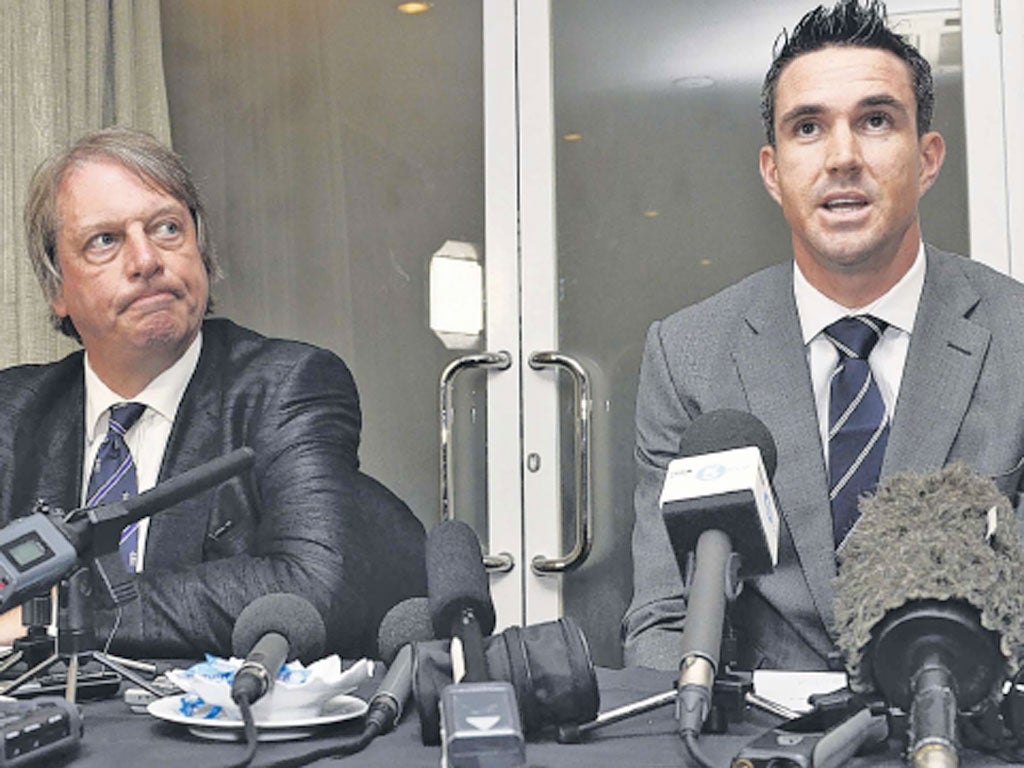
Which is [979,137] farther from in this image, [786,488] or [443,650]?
[443,650]

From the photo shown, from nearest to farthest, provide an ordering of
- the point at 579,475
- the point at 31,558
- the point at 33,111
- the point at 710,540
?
the point at 710,540 → the point at 31,558 → the point at 579,475 → the point at 33,111

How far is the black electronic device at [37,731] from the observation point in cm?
118

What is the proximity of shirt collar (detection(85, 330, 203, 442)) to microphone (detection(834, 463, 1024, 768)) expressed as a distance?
1728 mm

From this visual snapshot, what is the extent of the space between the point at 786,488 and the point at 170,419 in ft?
3.81

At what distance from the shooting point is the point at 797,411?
2178mm

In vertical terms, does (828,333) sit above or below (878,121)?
below

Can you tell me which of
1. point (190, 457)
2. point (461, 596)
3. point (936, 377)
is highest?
point (936, 377)

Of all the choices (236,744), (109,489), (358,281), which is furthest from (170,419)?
(236,744)

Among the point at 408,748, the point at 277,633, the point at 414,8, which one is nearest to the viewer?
the point at 408,748

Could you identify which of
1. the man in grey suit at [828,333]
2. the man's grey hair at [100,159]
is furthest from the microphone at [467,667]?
the man's grey hair at [100,159]

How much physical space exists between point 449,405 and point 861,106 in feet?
4.25

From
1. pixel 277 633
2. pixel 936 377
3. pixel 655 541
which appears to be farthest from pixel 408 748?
pixel 936 377

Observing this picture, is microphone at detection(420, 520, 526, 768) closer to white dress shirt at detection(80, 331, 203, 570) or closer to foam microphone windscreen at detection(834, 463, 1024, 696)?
foam microphone windscreen at detection(834, 463, 1024, 696)

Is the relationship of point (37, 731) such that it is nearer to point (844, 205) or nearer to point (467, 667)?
point (467, 667)
